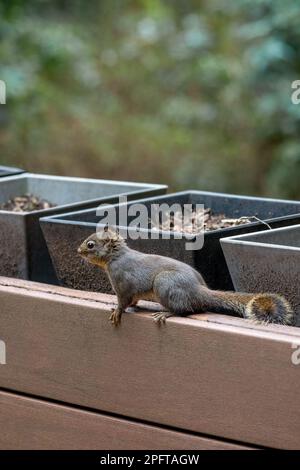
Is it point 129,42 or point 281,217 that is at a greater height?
point 129,42

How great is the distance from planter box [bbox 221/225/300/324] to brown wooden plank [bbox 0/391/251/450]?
24 cm

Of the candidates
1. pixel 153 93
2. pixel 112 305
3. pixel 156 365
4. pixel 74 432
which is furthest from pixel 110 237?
pixel 153 93

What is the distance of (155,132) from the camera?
5.91 metres

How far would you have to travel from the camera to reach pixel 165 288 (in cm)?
131

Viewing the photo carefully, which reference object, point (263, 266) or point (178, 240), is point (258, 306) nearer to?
point (263, 266)

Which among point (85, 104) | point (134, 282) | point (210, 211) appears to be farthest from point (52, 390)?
point (85, 104)

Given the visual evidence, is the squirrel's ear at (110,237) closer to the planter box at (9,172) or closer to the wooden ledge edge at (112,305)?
the wooden ledge edge at (112,305)

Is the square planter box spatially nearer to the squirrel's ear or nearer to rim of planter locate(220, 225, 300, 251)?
the squirrel's ear

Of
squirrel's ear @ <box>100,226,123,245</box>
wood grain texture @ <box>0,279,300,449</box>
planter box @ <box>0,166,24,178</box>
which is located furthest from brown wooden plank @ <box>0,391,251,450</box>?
planter box @ <box>0,166,24,178</box>

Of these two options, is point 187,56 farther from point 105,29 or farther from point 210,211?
point 210,211

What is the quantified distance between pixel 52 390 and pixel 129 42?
507 cm

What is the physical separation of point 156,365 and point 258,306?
19 centimetres

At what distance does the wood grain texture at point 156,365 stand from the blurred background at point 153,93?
325cm

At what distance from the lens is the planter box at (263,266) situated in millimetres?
1286
